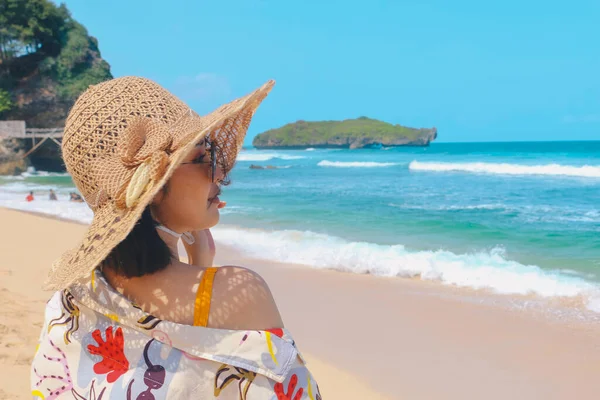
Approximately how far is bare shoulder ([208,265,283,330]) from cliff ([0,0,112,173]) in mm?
29086

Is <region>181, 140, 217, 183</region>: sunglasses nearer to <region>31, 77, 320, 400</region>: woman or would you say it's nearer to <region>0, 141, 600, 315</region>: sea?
<region>31, 77, 320, 400</region>: woman

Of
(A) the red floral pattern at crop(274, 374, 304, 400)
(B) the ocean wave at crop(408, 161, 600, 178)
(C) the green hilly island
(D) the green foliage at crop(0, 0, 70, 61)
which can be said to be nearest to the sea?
(A) the red floral pattern at crop(274, 374, 304, 400)

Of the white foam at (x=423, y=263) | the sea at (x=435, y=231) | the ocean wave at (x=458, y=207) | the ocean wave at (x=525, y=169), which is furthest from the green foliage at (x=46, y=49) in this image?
the white foam at (x=423, y=263)

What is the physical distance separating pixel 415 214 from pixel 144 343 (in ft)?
37.5

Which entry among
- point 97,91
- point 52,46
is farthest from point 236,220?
point 52,46

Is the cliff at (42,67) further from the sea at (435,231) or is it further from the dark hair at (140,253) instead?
the dark hair at (140,253)

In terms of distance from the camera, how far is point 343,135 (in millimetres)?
93938

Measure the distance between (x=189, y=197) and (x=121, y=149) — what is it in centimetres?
18

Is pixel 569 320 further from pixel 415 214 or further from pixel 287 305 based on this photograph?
pixel 415 214

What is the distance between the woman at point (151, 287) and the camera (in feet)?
3.34

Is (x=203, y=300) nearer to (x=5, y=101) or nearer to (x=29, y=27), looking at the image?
(x=5, y=101)

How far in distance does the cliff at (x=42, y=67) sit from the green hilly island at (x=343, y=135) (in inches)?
2526

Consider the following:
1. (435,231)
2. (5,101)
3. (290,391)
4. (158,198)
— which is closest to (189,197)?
(158,198)

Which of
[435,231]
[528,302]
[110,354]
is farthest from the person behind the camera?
[435,231]
